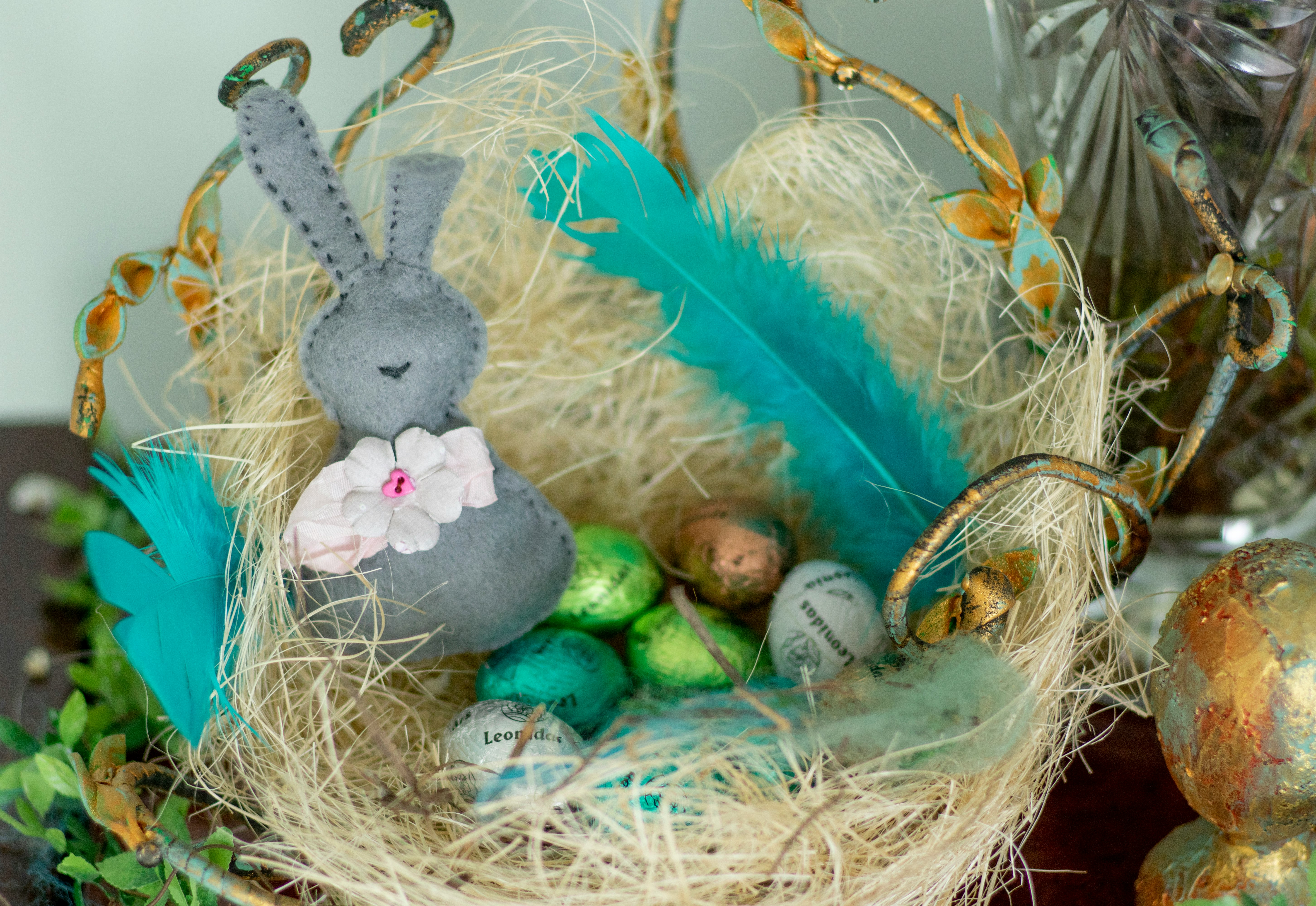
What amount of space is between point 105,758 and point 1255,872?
0.65 m

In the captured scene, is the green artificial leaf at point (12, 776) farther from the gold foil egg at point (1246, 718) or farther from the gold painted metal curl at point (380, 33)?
the gold foil egg at point (1246, 718)

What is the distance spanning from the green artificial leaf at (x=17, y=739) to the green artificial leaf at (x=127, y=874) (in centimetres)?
11

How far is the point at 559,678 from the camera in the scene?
62 centimetres

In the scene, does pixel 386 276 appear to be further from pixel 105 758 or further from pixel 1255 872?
pixel 1255 872

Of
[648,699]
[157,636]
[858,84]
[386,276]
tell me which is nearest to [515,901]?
[648,699]

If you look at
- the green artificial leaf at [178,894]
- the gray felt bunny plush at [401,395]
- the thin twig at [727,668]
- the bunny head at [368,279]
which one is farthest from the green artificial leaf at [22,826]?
the thin twig at [727,668]

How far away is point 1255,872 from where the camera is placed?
0.50m

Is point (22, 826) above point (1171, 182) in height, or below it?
below

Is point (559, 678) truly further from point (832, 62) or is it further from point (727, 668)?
point (832, 62)

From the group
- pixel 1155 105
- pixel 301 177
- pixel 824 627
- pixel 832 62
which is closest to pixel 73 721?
pixel 301 177

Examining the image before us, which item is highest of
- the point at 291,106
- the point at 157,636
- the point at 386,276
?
the point at 291,106

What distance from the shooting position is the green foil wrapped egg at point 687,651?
642 mm

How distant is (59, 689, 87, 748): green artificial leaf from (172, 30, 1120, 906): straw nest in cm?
8

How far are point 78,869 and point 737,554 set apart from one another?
1.49ft
